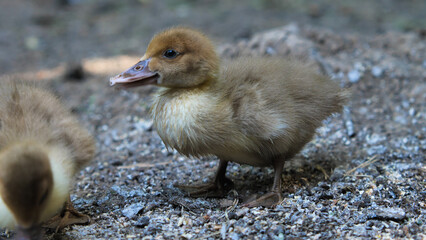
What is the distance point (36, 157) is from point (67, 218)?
881 mm

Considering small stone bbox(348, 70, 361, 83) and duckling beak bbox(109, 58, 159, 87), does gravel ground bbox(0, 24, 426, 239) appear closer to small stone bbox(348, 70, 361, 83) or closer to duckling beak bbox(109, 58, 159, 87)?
small stone bbox(348, 70, 361, 83)

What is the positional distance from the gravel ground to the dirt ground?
1 centimetres

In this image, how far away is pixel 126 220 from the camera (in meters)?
3.22

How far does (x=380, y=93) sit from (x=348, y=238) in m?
2.94

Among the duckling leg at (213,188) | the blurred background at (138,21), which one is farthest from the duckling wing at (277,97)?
the blurred background at (138,21)

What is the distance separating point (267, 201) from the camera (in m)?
3.32

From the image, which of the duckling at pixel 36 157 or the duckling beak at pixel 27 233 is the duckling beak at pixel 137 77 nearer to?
the duckling at pixel 36 157

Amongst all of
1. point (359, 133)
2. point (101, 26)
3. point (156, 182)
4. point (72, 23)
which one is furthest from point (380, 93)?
point (72, 23)

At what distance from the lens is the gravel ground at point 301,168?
3.03m

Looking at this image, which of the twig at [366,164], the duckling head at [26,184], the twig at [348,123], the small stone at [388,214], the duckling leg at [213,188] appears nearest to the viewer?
the duckling head at [26,184]

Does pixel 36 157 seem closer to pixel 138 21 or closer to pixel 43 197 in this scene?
pixel 43 197

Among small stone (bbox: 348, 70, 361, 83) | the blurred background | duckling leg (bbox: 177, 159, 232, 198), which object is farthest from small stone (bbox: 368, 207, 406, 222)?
the blurred background

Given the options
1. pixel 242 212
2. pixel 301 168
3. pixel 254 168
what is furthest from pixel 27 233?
pixel 301 168

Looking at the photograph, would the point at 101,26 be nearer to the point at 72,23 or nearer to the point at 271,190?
the point at 72,23
